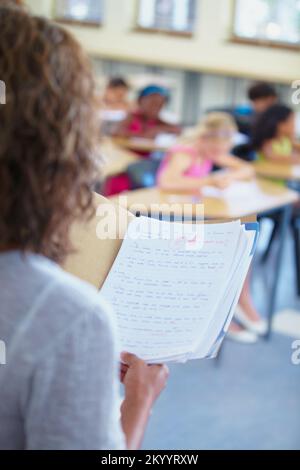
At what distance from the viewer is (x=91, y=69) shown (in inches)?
38.2

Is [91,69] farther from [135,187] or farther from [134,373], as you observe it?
[135,187]

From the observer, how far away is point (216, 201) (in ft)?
13.6

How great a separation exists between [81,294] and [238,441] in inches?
97.5

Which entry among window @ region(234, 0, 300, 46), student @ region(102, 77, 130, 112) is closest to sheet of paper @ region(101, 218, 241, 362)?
student @ region(102, 77, 130, 112)

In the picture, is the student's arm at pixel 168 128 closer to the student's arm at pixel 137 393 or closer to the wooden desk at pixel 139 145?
the wooden desk at pixel 139 145

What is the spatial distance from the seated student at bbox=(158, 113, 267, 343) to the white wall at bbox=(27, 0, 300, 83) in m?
3.50

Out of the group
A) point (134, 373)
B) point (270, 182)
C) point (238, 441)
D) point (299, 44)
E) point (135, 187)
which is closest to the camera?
point (134, 373)

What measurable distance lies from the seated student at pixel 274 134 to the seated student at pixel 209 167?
0.39 metres

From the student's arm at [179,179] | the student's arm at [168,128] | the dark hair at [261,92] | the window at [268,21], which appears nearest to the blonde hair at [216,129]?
the student's arm at [179,179]

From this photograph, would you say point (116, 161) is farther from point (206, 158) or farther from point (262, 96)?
point (262, 96)

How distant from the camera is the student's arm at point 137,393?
44.5 inches

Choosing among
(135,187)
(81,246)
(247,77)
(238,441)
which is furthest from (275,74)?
(81,246)

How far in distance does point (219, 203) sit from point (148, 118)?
264cm

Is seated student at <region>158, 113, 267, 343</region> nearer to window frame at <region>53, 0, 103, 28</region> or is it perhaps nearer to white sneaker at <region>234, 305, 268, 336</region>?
white sneaker at <region>234, 305, 268, 336</region>
